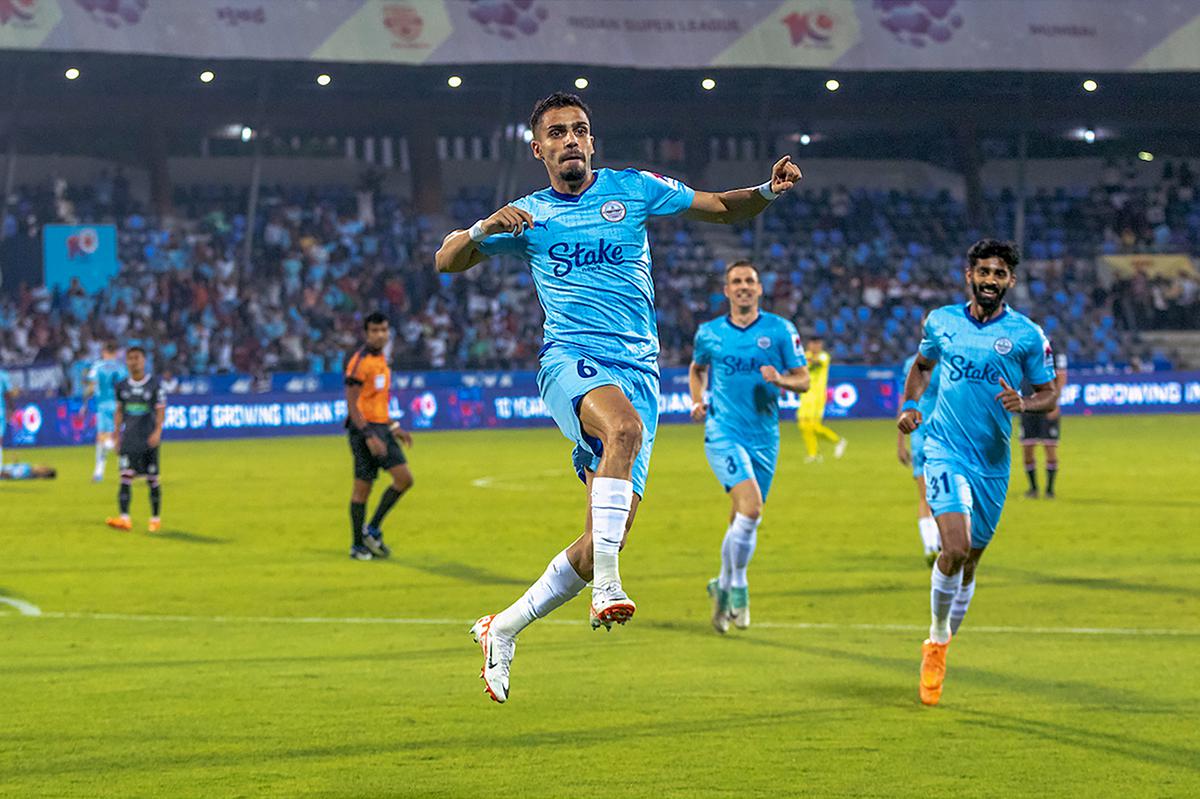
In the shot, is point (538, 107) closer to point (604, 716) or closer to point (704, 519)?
point (604, 716)

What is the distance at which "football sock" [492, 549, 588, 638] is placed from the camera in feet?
23.6

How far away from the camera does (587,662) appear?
11.4 meters

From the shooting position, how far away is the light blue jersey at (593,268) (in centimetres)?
715

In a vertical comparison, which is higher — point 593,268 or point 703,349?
point 593,268

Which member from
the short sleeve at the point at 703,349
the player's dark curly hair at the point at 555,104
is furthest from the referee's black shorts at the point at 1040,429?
the player's dark curly hair at the point at 555,104

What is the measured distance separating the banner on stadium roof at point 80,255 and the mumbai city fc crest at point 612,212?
35.4 meters

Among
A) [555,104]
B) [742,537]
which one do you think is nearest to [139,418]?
[742,537]

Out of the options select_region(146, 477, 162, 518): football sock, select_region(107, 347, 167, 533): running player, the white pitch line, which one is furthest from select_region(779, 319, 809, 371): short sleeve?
select_region(146, 477, 162, 518): football sock

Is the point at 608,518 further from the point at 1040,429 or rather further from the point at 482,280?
the point at 482,280

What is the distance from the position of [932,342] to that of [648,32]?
3183 cm

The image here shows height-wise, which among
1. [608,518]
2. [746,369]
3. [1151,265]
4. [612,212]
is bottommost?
[608,518]

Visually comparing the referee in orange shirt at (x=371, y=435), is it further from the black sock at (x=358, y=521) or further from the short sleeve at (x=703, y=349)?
the short sleeve at (x=703, y=349)

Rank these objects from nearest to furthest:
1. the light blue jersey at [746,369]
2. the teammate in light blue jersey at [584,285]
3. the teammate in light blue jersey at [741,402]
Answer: the teammate in light blue jersey at [584,285] → the teammate in light blue jersey at [741,402] → the light blue jersey at [746,369]

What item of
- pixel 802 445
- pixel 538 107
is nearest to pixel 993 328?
pixel 538 107
